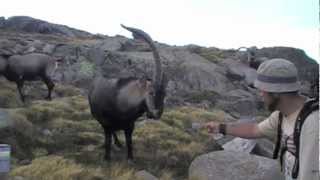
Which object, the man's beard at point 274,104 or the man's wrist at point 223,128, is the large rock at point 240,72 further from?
the man's beard at point 274,104

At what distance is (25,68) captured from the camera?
21.3 metres

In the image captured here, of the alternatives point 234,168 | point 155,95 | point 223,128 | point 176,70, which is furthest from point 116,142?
point 176,70

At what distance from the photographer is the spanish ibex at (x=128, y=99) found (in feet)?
36.1

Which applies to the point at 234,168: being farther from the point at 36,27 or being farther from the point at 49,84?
the point at 36,27

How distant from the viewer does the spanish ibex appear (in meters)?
11.0

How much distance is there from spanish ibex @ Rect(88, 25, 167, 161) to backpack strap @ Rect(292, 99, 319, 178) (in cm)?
694

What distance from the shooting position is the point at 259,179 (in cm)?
1015

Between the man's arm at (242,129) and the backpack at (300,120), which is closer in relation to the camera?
the backpack at (300,120)

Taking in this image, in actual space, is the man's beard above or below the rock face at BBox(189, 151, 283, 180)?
above

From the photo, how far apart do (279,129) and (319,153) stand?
2.15 ft

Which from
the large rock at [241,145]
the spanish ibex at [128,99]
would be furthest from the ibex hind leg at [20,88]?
the large rock at [241,145]

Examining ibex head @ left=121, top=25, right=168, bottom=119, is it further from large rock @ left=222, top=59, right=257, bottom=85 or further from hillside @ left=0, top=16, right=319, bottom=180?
large rock @ left=222, top=59, right=257, bottom=85

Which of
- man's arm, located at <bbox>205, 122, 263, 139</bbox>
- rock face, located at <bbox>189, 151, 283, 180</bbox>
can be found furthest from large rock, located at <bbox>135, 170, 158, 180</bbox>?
man's arm, located at <bbox>205, 122, 263, 139</bbox>

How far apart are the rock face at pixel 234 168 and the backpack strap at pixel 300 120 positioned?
6.25m
